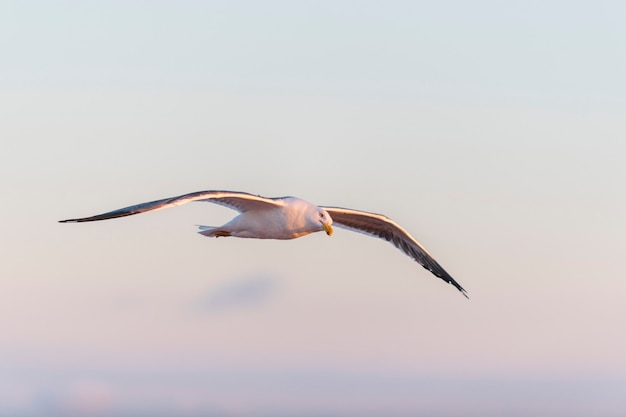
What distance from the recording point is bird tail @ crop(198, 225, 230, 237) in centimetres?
2295

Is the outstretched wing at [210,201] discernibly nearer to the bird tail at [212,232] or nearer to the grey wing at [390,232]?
the bird tail at [212,232]

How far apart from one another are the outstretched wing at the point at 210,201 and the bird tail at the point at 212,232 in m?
0.77

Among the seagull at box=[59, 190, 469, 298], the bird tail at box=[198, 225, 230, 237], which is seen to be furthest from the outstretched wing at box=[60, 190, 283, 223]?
the bird tail at box=[198, 225, 230, 237]

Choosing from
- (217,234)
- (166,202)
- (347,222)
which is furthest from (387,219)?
(166,202)

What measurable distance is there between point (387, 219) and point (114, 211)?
8090 millimetres

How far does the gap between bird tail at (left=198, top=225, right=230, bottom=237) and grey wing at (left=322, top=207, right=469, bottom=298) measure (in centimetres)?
285

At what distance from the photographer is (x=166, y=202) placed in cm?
1917

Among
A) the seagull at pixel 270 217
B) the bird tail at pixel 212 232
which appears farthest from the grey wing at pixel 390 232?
the bird tail at pixel 212 232

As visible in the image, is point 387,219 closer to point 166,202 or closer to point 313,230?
point 313,230

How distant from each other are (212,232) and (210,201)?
1941 millimetres

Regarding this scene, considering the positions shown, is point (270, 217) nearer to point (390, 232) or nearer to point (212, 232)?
point (212, 232)

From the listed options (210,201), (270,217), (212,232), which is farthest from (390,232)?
(210,201)

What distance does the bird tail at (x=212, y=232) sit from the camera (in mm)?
22953

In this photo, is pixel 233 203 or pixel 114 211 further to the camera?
pixel 233 203
